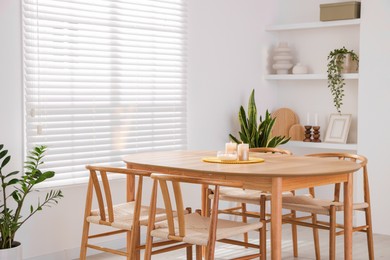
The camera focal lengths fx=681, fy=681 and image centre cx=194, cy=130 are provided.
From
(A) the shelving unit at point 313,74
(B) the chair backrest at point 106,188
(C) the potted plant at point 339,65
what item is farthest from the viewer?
(A) the shelving unit at point 313,74

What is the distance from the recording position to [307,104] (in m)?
6.65

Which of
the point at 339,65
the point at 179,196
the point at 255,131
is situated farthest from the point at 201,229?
the point at 339,65

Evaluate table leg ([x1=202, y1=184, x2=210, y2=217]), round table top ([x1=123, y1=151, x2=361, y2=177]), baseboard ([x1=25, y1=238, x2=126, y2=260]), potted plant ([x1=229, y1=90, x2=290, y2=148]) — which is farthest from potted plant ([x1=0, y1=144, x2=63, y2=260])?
potted plant ([x1=229, y1=90, x2=290, y2=148])

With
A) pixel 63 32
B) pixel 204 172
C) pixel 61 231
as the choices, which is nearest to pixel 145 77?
pixel 63 32

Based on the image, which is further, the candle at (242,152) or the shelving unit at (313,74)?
the shelving unit at (313,74)

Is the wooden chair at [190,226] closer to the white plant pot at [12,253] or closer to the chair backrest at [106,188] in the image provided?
the chair backrest at [106,188]

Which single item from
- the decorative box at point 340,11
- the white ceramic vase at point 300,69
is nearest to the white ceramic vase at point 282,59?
the white ceramic vase at point 300,69

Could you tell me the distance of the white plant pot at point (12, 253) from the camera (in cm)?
416

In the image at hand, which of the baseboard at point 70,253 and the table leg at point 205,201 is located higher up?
the table leg at point 205,201

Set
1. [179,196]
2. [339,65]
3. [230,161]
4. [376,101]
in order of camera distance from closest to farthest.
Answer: [179,196]
[230,161]
[376,101]
[339,65]

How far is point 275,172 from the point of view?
3.69m

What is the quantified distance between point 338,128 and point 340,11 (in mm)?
1065

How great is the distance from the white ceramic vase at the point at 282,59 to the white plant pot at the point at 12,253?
3.26 metres

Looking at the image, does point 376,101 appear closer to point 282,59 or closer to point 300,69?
point 300,69
